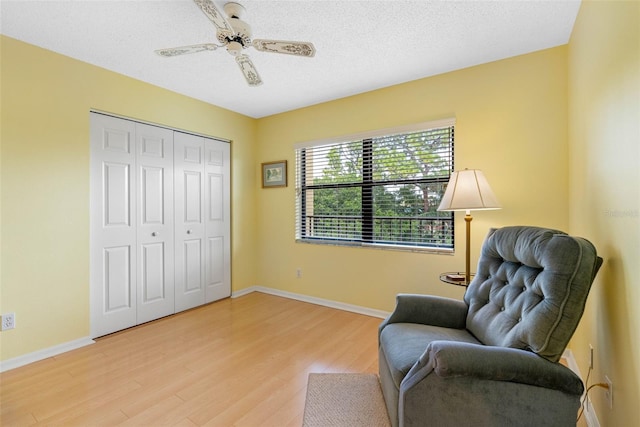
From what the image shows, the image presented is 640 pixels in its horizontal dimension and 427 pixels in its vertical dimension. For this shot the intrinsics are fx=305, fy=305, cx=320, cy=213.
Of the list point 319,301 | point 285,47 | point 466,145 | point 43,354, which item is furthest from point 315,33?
point 43,354

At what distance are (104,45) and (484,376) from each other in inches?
126

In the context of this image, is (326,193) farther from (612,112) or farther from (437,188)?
(612,112)

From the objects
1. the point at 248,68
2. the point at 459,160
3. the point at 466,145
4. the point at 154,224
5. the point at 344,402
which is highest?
the point at 248,68

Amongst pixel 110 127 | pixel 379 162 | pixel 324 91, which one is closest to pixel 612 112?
pixel 379 162

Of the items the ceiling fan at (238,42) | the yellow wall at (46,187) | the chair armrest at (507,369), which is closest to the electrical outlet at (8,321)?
the yellow wall at (46,187)

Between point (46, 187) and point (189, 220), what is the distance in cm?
130

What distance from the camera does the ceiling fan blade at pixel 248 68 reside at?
6.63ft

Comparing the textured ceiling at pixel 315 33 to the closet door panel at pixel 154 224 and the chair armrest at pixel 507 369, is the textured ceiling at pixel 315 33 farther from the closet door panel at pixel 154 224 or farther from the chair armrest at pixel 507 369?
the chair armrest at pixel 507 369

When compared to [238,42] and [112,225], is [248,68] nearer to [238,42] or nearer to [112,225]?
[238,42]

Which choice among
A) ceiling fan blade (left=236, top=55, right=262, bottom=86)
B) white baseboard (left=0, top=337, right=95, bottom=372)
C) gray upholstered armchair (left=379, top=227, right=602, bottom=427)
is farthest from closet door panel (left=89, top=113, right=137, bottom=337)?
gray upholstered armchair (left=379, top=227, right=602, bottom=427)

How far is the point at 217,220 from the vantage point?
3787 millimetres

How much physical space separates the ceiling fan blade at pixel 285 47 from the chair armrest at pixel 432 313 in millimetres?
1645

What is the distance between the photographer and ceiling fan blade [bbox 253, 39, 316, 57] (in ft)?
5.94

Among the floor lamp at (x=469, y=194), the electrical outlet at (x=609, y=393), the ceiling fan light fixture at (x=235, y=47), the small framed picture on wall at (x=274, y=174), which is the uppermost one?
the ceiling fan light fixture at (x=235, y=47)
